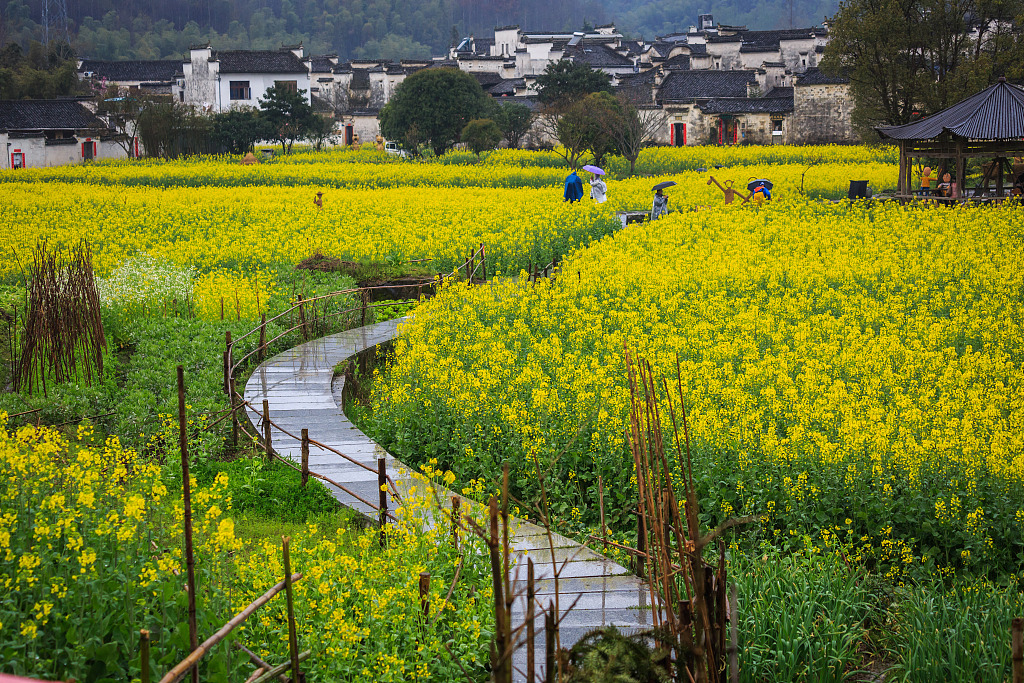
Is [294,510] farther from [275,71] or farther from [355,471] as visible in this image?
[275,71]

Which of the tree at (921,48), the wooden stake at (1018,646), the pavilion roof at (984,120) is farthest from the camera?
the tree at (921,48)

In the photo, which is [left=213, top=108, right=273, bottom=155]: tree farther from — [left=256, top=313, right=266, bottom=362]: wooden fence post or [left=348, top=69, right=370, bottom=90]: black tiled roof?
[left=256, top=313, right=266, bottom=362]: wooden fence post

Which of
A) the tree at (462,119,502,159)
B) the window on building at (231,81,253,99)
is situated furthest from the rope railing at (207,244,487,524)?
the window on building at (231,81,253,99)

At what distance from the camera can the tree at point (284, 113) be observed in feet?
165

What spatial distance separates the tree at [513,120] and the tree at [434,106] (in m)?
2.66

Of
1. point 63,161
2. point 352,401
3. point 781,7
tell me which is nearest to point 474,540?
point 352,401

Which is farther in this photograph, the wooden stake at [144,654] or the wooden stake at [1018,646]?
the wooden stake at [144,654]

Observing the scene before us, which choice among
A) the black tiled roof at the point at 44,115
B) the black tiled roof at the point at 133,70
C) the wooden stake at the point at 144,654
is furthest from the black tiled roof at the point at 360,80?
the wooden stake at the point at 144,654

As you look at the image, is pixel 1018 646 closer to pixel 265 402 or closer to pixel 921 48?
pixel 265 402

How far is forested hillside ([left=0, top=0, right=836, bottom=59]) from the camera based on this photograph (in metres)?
93.6

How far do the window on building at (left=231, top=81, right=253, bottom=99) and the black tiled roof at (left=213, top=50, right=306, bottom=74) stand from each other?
78cm

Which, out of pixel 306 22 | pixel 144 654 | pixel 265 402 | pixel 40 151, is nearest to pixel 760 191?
pixel 265 402

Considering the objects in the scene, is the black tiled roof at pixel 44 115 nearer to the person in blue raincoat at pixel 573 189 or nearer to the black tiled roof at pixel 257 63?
the black tiled roof at pixel 257 63

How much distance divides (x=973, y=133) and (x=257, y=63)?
5478 cm
